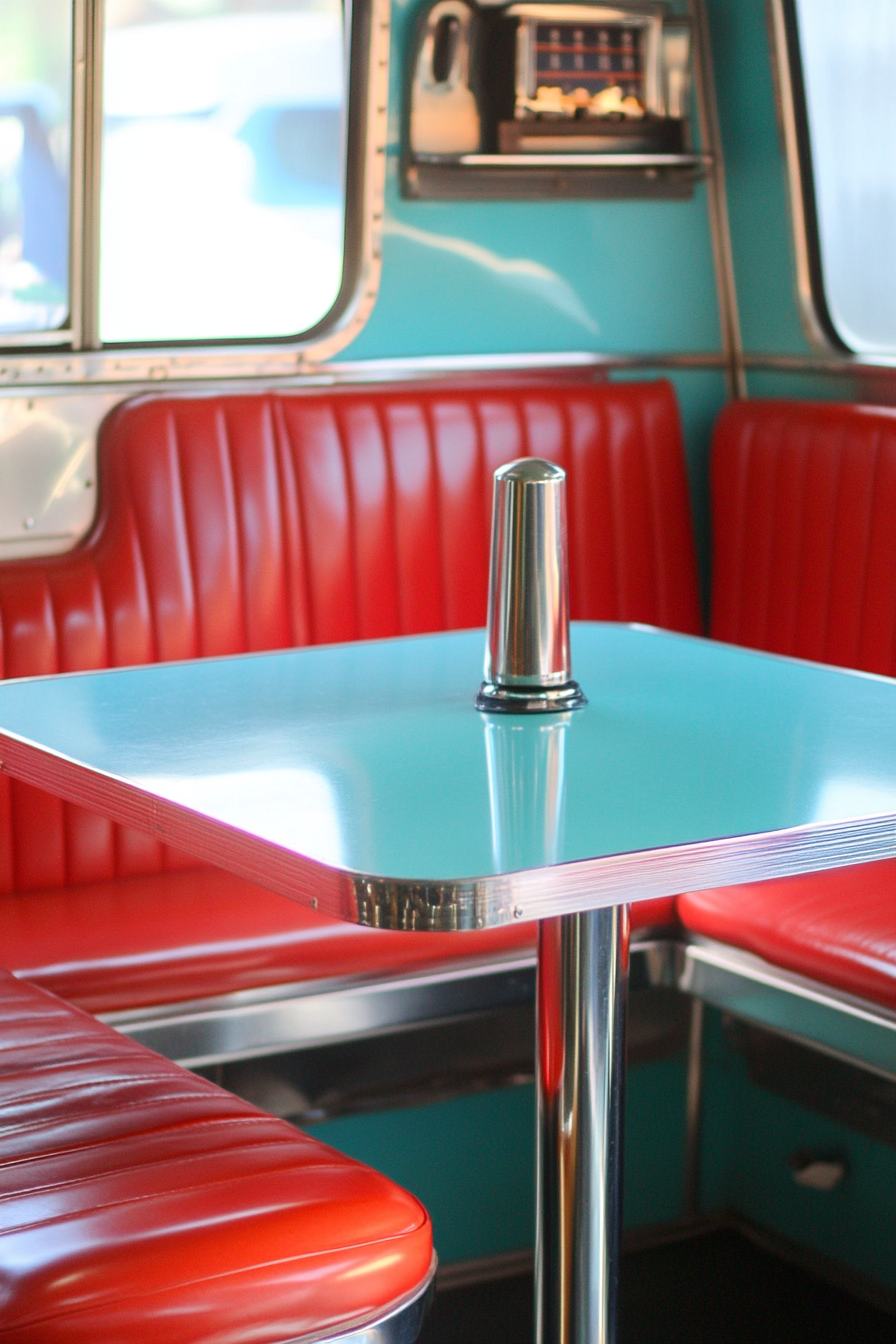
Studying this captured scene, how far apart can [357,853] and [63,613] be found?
1.74 metres

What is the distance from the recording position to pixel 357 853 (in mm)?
1490

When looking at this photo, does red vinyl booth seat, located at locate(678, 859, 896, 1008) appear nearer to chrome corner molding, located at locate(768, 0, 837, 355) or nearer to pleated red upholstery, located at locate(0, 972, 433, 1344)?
pleated red upholstery, located at locate(0, 972, 433, 1344)

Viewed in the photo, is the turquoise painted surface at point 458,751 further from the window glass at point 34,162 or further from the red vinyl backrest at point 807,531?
the window glass at point 34,162

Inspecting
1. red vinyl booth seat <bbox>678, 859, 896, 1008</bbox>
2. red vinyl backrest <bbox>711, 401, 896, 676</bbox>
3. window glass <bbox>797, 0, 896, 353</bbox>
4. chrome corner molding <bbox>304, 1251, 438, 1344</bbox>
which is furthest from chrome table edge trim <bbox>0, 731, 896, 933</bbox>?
window glass <bbox>797, 0, 896, 353</bbox>

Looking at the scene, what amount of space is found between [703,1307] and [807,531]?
1.50 m

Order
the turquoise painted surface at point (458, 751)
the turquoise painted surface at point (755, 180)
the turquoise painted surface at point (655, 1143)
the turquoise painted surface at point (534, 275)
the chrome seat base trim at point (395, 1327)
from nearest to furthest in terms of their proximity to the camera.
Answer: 1. the turquoise painted surface at point (458, 751)
2. the chrome seat base trim at point (395, 1327)
3. the turquoise painted surface at point (655, 1143)
4. the turquoise painted surface at point (534, 275)
5. the turquoise painted surface at point (755, 180)

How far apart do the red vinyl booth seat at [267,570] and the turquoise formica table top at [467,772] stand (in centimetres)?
53

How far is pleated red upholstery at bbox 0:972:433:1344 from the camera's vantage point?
1581 millimetres

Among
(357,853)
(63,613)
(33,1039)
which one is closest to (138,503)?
(63,613)

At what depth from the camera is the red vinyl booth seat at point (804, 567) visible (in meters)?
2.77

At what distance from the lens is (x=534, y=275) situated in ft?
12.3

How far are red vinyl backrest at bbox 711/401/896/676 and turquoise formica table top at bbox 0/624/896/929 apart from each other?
955mm

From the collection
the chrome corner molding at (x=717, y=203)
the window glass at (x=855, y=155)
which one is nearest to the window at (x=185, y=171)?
the chrome corner molding at (x=717, y=203)

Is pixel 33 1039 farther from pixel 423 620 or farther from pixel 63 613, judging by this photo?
pixel 423 620
